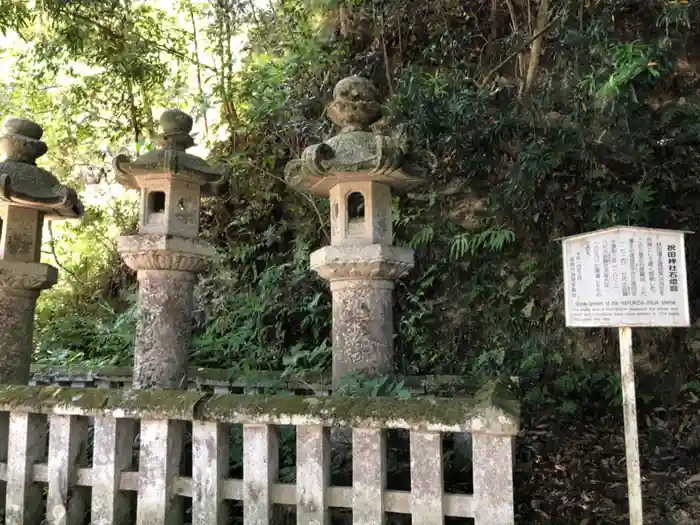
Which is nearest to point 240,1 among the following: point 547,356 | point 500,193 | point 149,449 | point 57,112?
point 57,112

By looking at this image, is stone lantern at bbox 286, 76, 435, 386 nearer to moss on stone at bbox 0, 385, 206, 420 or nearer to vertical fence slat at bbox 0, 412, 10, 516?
moss on stone at bbox 0, 385, 206, 420

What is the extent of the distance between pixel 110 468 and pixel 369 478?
139 centimetres

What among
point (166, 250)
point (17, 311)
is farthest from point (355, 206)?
point (17, 311)

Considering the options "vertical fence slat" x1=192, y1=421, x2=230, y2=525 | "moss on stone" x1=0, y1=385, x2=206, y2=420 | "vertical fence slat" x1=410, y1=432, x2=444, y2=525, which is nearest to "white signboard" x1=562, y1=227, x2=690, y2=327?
"vertical fence slat" x1=410, y1=432, x2=444, y2=525

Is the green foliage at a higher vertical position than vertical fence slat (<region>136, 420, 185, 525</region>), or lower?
higher

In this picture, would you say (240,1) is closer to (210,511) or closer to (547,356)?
(547,356)

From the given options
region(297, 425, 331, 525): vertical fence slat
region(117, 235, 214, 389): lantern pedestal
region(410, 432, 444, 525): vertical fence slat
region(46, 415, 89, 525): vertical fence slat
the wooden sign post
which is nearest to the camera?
region(410, 432, 444, 525): vertical fence slat

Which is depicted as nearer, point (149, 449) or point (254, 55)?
point (149, 449)

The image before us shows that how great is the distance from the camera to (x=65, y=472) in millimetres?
3049

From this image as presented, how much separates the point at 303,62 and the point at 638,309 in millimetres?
5659

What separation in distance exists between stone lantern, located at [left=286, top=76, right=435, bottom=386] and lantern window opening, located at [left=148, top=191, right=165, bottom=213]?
116 centimetres

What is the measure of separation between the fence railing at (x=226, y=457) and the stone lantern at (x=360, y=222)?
122 centimetres

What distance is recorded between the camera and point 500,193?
680 centimetres

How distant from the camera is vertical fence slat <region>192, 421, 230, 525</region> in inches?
111
